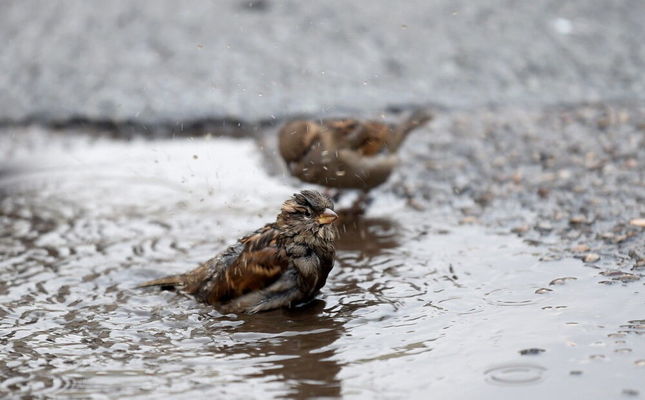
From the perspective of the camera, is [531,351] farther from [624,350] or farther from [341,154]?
[341,154]

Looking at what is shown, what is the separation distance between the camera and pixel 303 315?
490 cm

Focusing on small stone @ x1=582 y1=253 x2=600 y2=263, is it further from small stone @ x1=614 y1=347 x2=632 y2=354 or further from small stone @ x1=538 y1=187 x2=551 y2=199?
small stone @ x1=538 y1=187 x2=551 y2=199

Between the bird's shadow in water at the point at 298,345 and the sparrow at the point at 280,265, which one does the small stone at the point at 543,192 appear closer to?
the sparrow at the point at 280,265

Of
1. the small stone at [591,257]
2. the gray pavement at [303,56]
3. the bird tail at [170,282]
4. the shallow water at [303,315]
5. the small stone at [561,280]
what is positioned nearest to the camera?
the shallow water at [303,315]

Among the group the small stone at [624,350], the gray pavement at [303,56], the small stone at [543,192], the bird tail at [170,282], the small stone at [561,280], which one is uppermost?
the gray pavement at [303,56]

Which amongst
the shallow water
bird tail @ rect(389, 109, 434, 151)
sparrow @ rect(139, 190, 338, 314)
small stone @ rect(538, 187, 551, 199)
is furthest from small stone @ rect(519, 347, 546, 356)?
bird tail @ rect(389, 109, 434, 151)

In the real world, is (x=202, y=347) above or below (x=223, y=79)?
below

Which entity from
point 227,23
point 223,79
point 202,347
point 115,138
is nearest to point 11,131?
point 115,138

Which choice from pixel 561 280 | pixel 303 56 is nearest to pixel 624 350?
pixel 561 280

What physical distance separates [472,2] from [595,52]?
76.4 inches

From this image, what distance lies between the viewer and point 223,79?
33.5 ft

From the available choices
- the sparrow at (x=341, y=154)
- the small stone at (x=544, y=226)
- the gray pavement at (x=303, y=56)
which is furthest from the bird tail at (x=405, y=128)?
the gray pavement at (x=303, y=56)

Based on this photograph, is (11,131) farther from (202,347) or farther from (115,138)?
(202,347)

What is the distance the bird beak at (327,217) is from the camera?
16.7 ft
